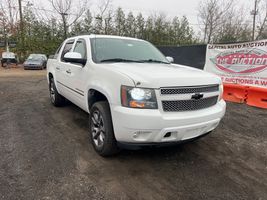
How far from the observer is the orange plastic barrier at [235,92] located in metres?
6.96

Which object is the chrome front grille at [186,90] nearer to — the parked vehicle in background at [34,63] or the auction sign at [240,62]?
the auction sign at [240,62]

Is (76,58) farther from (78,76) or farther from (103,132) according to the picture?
(103,132)

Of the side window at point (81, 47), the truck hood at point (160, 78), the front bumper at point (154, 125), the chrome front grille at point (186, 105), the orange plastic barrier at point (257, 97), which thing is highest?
the side window at point (81, 47)

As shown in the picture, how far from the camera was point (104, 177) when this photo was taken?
2.83m

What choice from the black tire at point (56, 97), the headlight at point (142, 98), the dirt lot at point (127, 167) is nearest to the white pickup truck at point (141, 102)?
the headlight at point (142, 98)

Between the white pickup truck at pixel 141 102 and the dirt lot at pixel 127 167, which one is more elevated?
the white pickup truck at pixel 141 102

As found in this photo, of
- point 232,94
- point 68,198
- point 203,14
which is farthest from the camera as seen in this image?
point 203,14

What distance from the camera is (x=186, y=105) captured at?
2879 mm

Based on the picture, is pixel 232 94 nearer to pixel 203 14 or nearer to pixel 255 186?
Answer: pixel 255 186

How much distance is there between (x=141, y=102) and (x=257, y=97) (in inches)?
209

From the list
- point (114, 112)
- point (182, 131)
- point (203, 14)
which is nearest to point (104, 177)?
point (114, 112)

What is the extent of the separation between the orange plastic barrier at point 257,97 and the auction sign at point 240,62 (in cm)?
47

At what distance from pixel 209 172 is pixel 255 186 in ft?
1.82

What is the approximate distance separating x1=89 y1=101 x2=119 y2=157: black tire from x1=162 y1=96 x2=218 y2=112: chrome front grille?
2.77 ft
